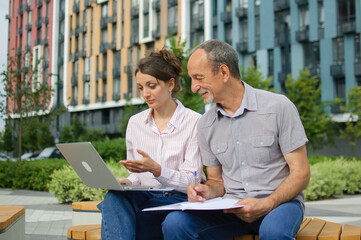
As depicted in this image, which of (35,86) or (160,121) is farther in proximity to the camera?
(35,86)

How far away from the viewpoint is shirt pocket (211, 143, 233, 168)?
3.34m

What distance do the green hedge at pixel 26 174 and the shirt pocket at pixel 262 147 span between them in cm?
1389

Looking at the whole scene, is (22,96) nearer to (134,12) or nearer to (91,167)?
(91,167)

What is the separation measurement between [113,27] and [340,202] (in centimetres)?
4175

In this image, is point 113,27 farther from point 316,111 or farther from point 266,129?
point 266,129

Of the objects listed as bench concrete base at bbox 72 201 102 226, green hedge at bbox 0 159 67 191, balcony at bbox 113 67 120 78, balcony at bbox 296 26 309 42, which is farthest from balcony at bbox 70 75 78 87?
bench concrete base at bbox 72 201 102 226

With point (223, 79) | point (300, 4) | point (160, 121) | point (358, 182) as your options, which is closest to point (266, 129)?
point (223, 79)

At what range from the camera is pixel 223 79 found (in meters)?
3.36

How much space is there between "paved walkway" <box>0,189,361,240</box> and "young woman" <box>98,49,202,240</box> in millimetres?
3907

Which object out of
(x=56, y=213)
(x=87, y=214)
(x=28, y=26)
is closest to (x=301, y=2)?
(x=56, y=213)

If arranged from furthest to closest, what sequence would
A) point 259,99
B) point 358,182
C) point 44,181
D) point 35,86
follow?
point 35,86, point 44,181, point 358,182, point 259,99

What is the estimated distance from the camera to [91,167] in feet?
10.7

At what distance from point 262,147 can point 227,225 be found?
0.55 metres

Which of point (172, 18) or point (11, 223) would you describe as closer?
point (11, 223)
